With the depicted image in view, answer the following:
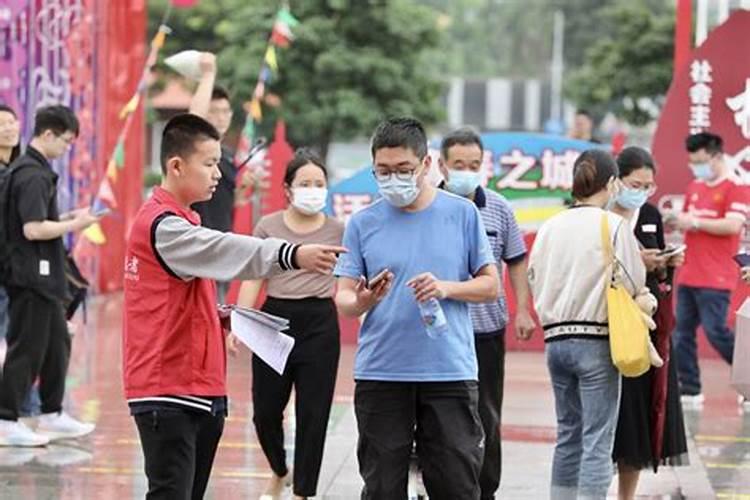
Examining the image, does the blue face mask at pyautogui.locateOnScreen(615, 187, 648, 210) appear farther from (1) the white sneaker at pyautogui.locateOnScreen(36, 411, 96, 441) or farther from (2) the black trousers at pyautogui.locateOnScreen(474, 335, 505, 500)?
(1) the white sneaker at pyautogui.locateOnScreen(36, 411, 96, 441)

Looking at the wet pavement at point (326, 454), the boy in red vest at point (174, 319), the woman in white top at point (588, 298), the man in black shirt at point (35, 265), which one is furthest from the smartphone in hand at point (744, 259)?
the man in black shirt at point (35, 265)

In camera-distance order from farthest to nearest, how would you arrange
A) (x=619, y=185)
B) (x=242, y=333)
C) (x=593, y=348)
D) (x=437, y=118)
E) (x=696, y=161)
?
(x=437, y=118), (x=696, y=161), (x=619, y=185), (x=593, y=348), (x=242, y=333)

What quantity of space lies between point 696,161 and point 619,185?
4726 millimetres

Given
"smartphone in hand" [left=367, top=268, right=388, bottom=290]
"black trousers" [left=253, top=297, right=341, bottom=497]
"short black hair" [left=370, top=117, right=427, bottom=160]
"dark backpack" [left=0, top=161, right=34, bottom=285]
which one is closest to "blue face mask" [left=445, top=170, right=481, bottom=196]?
"black trousers" [left=253, top=297, right=341, bottom=497]

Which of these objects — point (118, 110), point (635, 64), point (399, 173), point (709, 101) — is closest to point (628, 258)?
point (399, 173)

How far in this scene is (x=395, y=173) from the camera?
19.6ft

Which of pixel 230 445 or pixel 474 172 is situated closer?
pixel 474 172

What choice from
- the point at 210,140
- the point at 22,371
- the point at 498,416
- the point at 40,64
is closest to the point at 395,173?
the point at 210,140

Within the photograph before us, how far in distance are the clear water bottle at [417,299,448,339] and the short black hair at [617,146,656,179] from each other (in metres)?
2.12

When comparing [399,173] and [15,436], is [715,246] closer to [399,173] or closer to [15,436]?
[15,436]

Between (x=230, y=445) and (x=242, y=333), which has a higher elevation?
(x=242, y=333)

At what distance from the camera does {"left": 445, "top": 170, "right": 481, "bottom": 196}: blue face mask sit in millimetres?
7441

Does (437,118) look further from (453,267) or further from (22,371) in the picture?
(453,267)

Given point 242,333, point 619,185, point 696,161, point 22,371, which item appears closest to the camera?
point 242,333
